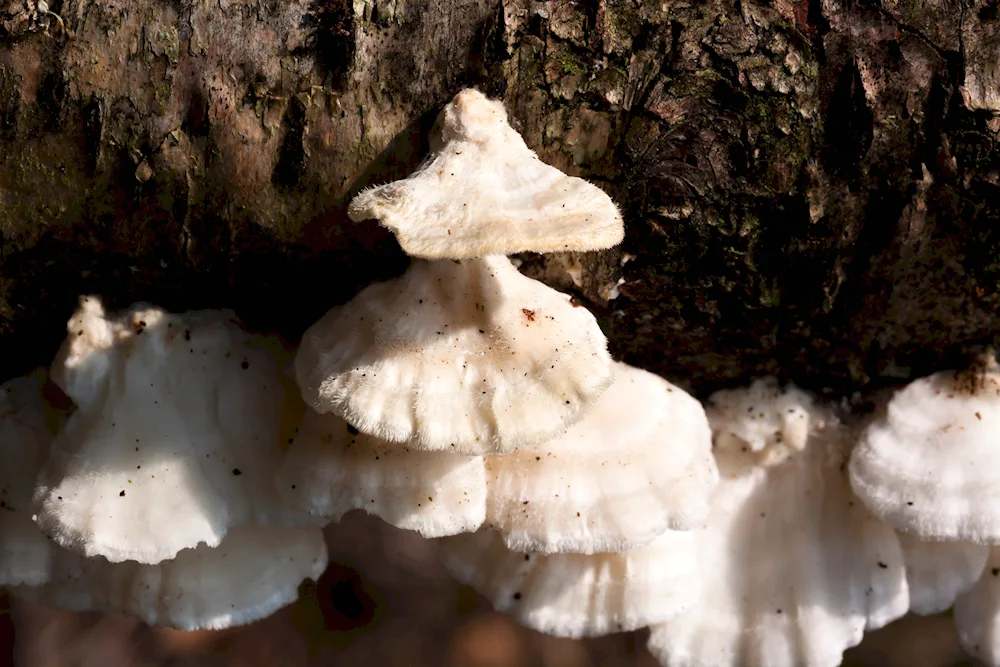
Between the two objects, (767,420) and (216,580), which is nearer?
(216,580)

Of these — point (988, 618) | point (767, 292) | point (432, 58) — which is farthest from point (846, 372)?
point (432, 58)

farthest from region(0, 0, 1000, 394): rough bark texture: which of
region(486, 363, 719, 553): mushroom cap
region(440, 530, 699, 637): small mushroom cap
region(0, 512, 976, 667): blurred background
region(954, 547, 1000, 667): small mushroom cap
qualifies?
region(0, 512, 976, 667): blurred background

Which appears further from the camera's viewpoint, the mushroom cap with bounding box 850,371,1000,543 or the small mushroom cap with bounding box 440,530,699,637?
the small mushroom cap with bounding box 440,530,699,637

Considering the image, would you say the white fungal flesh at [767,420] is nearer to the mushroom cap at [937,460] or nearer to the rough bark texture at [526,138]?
the mushroom cap at [937,460]

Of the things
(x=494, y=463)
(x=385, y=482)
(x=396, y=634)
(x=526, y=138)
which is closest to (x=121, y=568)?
(x=385, y=482)

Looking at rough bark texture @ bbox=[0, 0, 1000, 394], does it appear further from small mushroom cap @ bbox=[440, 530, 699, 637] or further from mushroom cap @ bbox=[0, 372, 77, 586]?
small mushroom cap @ bbox=[440, 530, 699, 637]

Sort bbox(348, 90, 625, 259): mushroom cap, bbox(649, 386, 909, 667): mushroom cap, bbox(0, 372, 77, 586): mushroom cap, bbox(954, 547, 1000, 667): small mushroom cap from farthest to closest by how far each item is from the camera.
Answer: bbox(954, 547, 1000, 667): small mushroom cap → bbox(649, 386, 909, 667): mushroom cap → bbox(0, 372, 77, 586): mushroom cap → bbox(348, 90, 625, 259): mushroom cap

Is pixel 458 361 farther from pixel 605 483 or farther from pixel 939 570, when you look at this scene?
pixel 939 570
